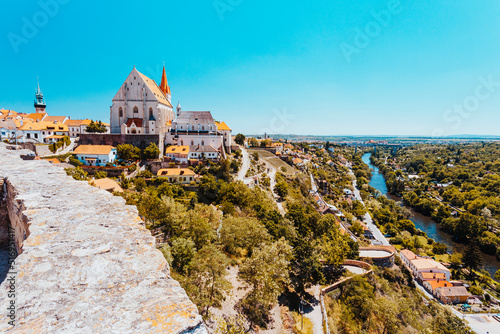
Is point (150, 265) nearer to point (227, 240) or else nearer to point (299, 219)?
point (227, 240)

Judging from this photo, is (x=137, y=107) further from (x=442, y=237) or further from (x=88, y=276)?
(x=442, y=237)

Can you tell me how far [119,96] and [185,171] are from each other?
24686 mm

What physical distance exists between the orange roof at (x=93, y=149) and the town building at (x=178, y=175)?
32.3 ft

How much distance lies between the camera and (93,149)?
133 ft

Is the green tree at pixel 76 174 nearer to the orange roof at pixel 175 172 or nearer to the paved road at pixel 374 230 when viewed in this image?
the orange roof at pixel 175 172

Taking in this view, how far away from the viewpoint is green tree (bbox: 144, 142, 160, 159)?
4281 centimetres

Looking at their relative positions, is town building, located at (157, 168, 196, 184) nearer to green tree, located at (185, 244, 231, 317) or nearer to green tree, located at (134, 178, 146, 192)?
green tree, located at (134, 178, 146, 192)

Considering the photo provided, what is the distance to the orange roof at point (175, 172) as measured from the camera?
1548 inches

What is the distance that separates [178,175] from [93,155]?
14.5 metres

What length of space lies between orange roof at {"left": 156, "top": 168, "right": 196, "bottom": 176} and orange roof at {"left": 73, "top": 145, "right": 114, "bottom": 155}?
31.8 feet

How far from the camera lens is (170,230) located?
1966 centimetres

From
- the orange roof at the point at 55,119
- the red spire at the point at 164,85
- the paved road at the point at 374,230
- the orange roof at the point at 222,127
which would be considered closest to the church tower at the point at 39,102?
the orange roof at the point at 55,119

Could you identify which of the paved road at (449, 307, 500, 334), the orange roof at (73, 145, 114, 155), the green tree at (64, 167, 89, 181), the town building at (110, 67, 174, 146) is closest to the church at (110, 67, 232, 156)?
the town building at (110, 67, 174, 146)

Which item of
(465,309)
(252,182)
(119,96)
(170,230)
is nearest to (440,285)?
(465,309)
